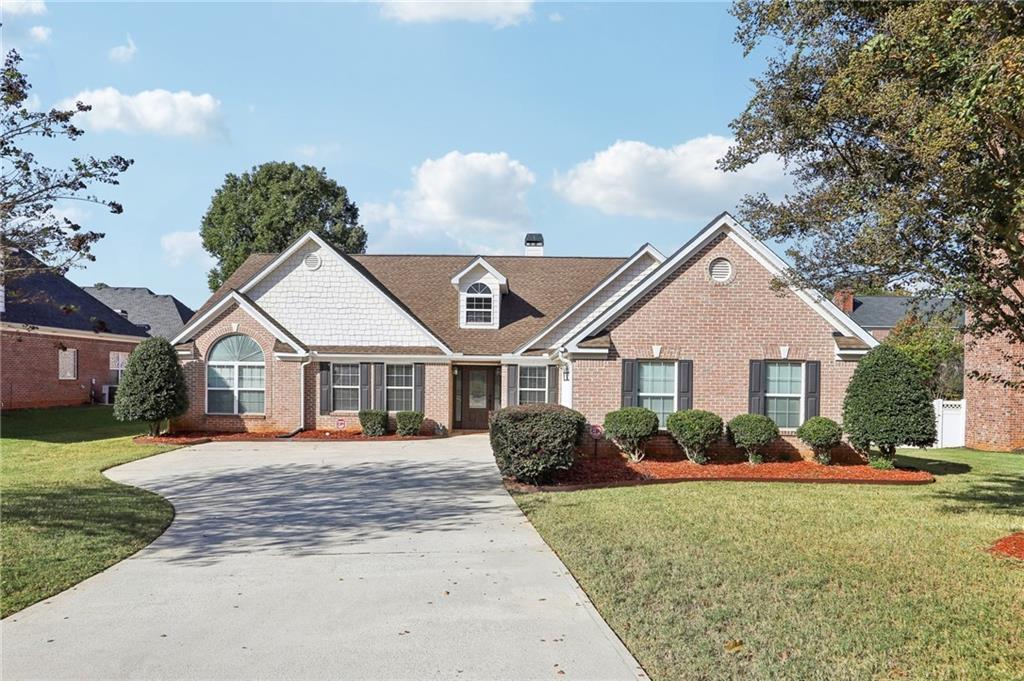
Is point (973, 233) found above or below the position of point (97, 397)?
above

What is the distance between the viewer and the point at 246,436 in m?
21.9

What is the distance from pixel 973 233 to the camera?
9125 mm

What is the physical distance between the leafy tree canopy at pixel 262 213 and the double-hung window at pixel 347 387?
2794 cm

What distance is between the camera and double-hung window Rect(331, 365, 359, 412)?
77.0ft

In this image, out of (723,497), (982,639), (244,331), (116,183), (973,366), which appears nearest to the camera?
(982,639)

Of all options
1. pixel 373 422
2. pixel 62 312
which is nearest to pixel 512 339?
pixel 373 422

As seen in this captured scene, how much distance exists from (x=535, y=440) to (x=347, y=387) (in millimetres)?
11897

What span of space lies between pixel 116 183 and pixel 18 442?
1346cm

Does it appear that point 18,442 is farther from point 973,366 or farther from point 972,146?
point 973,366

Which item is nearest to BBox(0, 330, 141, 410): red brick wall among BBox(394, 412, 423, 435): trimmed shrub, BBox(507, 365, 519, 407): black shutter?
BBox(394, 412, 423, 435): trimmed shrub

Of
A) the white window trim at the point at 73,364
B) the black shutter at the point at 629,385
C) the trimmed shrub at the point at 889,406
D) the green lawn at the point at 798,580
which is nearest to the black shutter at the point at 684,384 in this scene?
the black shutter at the point at 629,385

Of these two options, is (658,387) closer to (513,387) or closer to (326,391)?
(513,387)

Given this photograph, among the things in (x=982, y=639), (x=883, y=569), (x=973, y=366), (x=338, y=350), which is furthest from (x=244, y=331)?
(x=973, y=366)

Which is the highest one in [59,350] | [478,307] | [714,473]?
[478,307]
